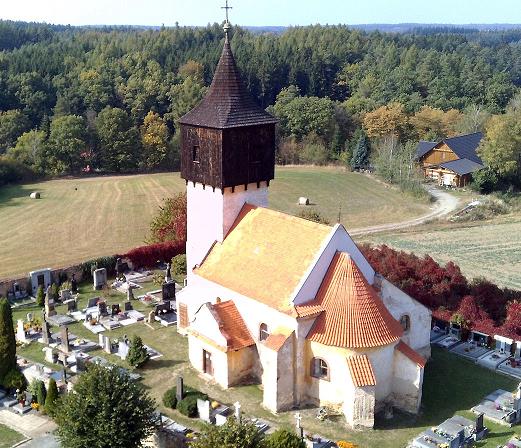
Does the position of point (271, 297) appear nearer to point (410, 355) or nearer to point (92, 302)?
point (410, 355)

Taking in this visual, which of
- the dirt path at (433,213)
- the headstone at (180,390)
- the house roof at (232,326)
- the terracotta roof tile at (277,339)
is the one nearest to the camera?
the terracotta roof tile at (277,339)

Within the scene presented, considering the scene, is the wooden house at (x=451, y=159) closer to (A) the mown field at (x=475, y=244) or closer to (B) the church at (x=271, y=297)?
(A) the mown field at (x=475, y=244)

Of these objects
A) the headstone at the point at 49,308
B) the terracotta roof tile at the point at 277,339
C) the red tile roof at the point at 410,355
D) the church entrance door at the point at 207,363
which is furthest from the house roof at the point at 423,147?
the terracotta roof tile at the point at 277,339

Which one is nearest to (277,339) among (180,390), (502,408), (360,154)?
(180,390)

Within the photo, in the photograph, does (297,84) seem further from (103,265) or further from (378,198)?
(103,265)

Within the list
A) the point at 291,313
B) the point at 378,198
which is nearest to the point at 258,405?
the point at 291,313

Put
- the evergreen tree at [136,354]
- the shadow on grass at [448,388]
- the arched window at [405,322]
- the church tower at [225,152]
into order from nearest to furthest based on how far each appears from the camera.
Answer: the shadow on grass at [448,388] < the arched window at [405,322] < the evergreen tree at [136,354] < the church tower at [225,152]
